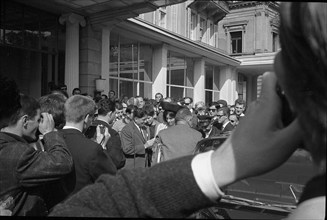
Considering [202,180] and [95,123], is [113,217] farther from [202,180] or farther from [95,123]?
[95,123]

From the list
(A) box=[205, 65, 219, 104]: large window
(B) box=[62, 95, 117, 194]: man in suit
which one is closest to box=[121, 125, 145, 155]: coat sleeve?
(B) box=[62, 95, 117, 194]: man in suit

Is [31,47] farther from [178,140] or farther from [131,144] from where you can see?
[178,140]

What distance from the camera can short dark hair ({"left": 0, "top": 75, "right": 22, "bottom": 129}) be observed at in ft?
6.51

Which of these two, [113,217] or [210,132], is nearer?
[113,217]

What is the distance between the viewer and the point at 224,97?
19.1 meters

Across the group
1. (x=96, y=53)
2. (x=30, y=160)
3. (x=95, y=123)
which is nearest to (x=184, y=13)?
(x=96, y=53)

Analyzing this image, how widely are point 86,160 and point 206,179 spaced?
2.05 m

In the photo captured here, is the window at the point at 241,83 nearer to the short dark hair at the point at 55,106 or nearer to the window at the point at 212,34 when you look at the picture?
the window at the point at 212,34

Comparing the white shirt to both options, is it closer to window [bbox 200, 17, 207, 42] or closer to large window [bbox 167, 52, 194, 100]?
large window [bbox 167, 52, 194, 100]

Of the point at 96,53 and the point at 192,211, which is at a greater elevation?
the point at 96,53

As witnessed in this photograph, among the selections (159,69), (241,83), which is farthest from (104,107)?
(241,83)

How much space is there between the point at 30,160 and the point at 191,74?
14501 millimetres

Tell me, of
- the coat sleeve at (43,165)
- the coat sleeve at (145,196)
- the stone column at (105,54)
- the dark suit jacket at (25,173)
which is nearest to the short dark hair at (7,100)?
the dark suit jacket at (25,173)

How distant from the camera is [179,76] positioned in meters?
15.3
